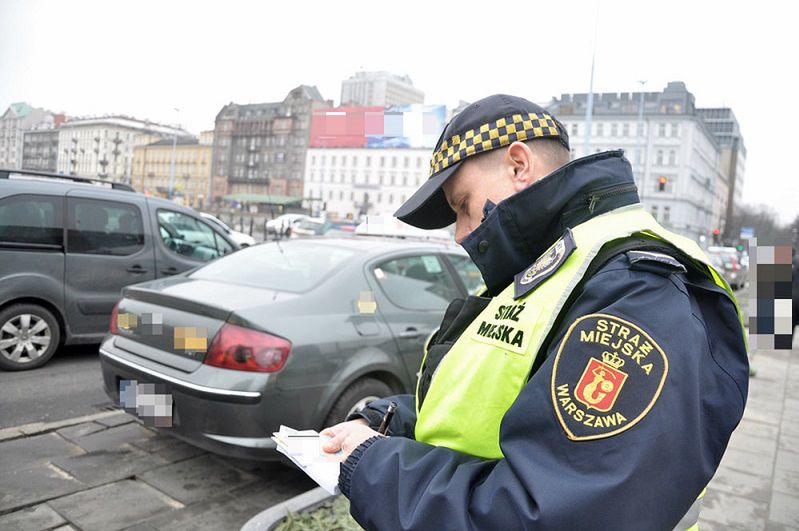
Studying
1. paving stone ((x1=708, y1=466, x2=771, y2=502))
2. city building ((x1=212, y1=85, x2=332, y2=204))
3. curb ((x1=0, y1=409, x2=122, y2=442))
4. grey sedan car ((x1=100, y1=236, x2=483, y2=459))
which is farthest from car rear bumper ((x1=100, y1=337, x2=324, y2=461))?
city building ((x1=212, y1=85, x2=332, y2=204))

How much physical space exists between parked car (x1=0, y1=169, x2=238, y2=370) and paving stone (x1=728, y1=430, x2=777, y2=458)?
19.3 feet

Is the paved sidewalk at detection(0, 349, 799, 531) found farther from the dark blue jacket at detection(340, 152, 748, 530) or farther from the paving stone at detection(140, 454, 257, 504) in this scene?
the dark blue jacket at detection(340, 152, 748, 530)

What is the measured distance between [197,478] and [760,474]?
4.01 meters

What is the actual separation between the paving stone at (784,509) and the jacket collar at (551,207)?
3.43 meters

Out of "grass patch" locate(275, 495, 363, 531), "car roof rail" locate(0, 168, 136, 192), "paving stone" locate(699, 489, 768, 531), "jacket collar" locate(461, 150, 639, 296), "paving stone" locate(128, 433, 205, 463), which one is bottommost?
"paving stone" locate(699, 489, 768, 531)

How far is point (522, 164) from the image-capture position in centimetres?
136

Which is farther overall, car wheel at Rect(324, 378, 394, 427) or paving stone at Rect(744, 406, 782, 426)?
paving stone at Rect(744, 406, 782, 426)

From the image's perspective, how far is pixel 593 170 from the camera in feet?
4.20

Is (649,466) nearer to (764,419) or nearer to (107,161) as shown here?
(764,419)

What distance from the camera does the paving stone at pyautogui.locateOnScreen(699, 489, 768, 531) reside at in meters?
3.55

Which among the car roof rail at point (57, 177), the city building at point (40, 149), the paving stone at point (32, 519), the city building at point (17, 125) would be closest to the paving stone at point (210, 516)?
the paving stone at point (32, 519)

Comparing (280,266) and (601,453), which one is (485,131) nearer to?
(601,453)

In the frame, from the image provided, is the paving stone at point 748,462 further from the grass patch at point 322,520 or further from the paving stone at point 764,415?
the grass patch at point 322,520

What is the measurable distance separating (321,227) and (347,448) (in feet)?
96.9
